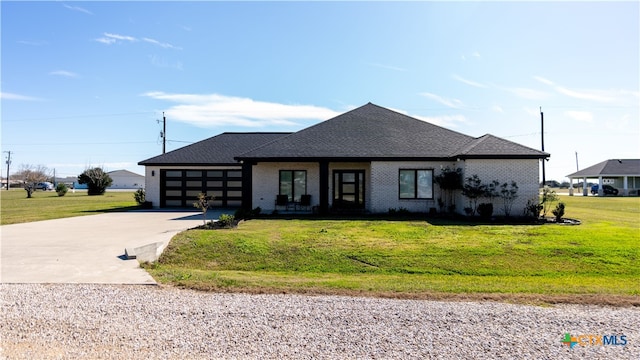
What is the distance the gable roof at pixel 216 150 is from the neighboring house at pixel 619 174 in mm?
42597

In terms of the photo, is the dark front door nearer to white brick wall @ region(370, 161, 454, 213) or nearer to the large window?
white brick wall @ region(370, 161, 454, 213)

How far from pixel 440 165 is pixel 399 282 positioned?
11539 millimetres

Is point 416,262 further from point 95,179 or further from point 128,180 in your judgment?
point 128,180

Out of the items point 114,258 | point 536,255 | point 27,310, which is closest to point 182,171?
point 114,258

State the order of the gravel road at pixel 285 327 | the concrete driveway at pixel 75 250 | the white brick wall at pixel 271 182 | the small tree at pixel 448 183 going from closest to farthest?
1. the gravel road at pixel 285 327
2. the concrete driveway at pixel 75 250
3. the small tree at pixel 448 183
4. the white brick wall at pixel 271 182

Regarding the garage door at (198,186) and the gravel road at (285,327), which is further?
the garage door at (198,186)

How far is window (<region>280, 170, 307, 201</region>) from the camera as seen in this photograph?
19656 millimetres

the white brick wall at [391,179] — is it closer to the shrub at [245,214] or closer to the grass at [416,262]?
the shrub at [245,214]

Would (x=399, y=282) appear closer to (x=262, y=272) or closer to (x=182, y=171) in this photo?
(x=262, y=272)

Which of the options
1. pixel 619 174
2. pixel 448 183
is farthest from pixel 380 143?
pixel 619 174

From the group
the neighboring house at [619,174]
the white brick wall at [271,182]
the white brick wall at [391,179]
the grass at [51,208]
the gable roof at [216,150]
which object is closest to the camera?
the white brick wall at [391,179]

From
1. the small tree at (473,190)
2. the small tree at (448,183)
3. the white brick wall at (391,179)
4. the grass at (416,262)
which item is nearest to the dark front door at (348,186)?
the white brick wall at (391,179)

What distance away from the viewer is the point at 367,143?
62.7 ft

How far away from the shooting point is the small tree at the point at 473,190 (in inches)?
624
